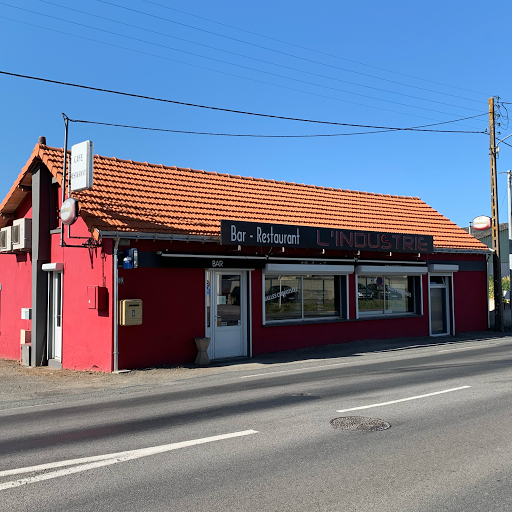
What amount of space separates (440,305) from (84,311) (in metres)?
13.6

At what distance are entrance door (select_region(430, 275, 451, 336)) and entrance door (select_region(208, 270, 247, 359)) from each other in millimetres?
8757

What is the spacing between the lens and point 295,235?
16031 millimetres

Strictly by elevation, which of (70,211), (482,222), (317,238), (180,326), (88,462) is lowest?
(88,462)

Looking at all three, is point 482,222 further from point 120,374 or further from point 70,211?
point 70,211

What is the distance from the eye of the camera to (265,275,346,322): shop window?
54.4 feet

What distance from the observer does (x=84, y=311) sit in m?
14.2

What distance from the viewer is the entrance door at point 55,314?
1565cm

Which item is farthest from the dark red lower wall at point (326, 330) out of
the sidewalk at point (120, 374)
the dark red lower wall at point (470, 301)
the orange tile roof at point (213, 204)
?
the orange tile roof at point (213, 204)

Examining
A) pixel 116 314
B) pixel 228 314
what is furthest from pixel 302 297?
pixel 116 314

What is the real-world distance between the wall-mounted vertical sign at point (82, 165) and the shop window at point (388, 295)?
9.68 meters

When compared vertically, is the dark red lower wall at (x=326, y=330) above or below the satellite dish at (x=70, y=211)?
below

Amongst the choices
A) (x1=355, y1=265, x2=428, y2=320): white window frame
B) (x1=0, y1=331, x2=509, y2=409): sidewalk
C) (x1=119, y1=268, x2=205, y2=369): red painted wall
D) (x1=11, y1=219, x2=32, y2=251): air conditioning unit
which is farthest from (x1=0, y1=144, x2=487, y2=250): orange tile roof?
(x1=0, y1=331, x2=509, y2=409): sidewalk

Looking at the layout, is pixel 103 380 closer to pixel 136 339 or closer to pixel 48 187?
pixel 136 339

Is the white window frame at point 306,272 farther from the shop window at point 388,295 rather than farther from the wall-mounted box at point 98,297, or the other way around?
the wall-mounted box at point 98,297
